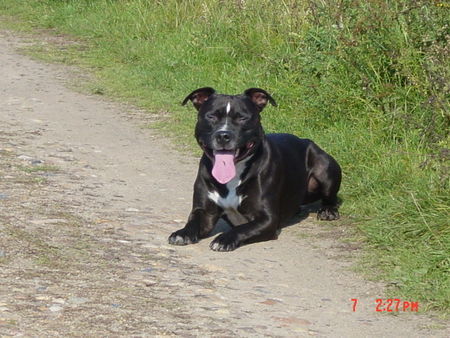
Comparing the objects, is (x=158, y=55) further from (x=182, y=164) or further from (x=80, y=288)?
(x=80, y=288)

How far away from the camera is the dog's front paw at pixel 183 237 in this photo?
21.8 ft

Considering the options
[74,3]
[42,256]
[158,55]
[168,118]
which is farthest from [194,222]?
[74,3]

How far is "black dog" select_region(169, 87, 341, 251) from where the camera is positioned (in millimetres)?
6820

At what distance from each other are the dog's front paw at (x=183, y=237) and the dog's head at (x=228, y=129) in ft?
1.36

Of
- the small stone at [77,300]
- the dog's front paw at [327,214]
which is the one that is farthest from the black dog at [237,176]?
the small stone at [77,300]

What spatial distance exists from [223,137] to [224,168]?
0.73 ft

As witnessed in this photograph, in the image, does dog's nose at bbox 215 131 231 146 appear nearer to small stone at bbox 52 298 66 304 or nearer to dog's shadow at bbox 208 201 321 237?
dog's shadow at bbox 208 201 321 237

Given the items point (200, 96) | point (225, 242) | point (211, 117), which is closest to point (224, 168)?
point (211, 117)

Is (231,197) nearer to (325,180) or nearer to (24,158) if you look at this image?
(325,180)

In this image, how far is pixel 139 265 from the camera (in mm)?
6109
